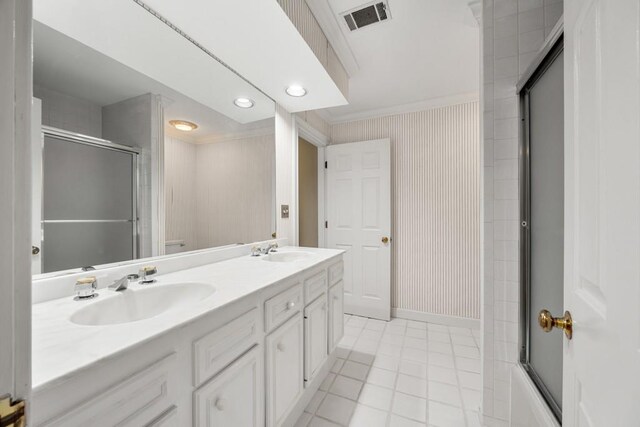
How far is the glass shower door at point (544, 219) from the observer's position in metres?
1.06

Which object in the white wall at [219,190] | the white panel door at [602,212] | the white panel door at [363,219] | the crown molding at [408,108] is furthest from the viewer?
the white panel door at [363,219]

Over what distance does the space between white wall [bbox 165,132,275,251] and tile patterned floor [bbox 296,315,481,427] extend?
47.0 inches

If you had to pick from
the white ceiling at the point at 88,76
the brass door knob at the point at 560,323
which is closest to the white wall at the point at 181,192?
the white ceiling at the point at 88,76

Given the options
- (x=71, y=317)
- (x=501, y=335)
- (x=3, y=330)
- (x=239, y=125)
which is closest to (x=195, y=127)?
(x=239, y=125)

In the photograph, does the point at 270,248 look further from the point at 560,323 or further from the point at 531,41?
the point at 531,41

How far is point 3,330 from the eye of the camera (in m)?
0.30

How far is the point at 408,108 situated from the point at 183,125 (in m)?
2.37

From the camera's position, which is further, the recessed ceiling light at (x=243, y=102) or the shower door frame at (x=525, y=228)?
the recessed ceiling light at (x=243, y=102)

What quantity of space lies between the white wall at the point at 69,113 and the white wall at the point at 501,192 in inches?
72.3

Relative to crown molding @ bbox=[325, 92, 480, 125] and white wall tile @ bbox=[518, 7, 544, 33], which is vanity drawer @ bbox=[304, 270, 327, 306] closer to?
white wall tile @ bbox=[518, 7, 544, 33]

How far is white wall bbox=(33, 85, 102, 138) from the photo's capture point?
922 millimetres

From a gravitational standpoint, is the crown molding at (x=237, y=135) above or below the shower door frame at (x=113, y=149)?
above

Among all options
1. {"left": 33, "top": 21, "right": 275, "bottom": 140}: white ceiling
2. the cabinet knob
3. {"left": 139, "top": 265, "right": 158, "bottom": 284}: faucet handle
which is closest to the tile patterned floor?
the cabinet knob

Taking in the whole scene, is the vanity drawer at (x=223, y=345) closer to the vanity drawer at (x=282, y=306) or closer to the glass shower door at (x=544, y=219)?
the vanity drawer at (x=282, y=306)
